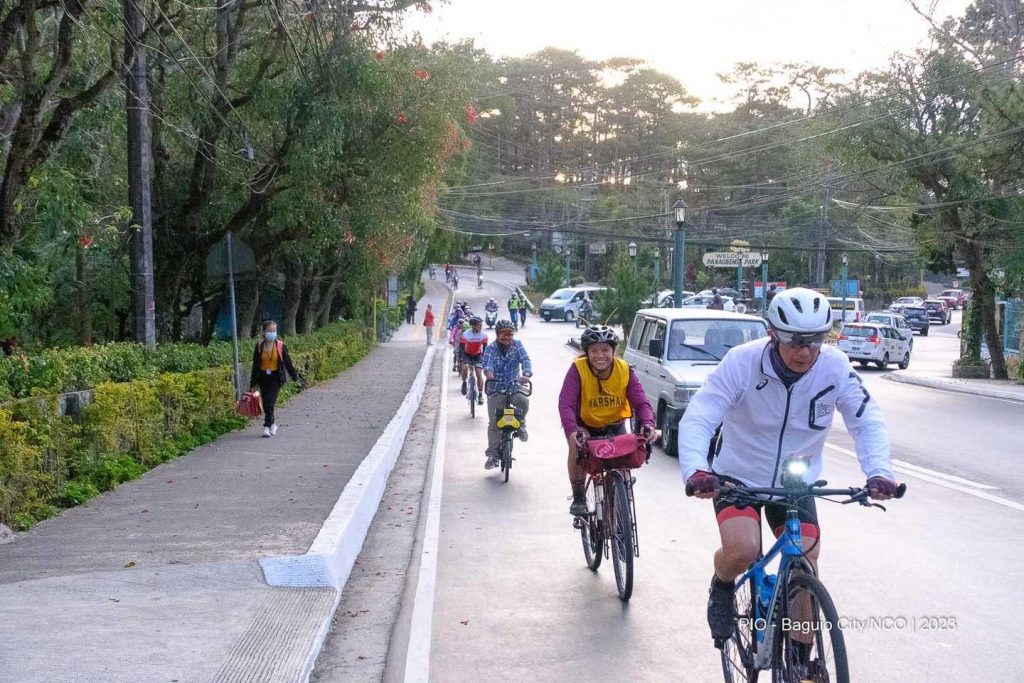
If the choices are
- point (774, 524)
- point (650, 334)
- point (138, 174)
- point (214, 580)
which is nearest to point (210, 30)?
point (138, 174)

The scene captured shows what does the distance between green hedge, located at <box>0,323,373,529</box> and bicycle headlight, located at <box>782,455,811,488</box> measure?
6.37m

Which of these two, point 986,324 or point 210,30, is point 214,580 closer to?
point 210,30

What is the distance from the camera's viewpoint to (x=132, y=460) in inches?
463

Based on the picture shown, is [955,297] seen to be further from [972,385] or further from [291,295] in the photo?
[291,295]

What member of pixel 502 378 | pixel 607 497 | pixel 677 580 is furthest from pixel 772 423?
pixel 502 378

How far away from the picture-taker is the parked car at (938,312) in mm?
68250

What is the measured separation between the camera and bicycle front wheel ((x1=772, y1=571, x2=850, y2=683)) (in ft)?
13.0

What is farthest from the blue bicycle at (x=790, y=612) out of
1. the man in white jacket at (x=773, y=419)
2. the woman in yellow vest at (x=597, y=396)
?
the woman in yellow vest at (x=597, y=396)

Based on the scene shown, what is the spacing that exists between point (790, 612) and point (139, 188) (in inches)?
476

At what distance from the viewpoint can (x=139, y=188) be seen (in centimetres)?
1420

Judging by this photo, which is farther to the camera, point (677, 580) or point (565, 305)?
Answer: point (565, 305)

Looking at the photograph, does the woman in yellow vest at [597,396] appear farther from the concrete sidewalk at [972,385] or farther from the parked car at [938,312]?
the parked car at [938,312]

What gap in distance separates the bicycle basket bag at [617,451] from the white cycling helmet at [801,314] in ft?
9.08

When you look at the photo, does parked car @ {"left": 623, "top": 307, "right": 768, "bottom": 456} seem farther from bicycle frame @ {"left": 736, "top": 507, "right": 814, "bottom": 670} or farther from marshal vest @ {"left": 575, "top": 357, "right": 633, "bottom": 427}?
bicycle frame @ {"left": 736, "top": 507, "right": 814, "bottom": 670}
